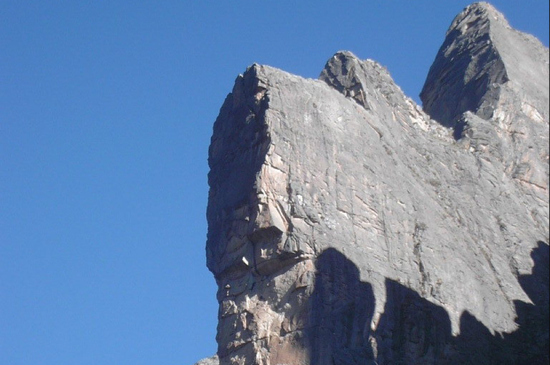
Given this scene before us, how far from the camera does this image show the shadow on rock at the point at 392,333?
3856cm

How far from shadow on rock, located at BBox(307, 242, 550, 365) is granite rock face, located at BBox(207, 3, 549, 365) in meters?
0.05

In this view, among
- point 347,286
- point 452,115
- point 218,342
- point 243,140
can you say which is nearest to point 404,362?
point 347,286

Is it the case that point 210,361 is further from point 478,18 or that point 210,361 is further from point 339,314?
point 478,18

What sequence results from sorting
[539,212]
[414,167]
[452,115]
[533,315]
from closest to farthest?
[533,315] < [414,167] < [539,212] < [452,115]

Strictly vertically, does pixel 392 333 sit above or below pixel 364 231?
below

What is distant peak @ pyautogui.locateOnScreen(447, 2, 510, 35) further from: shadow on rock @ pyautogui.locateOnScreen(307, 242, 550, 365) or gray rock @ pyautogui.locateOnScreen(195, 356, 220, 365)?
gray rock @ pyautogui.locateOnScreen(195, 356, 220, 365)

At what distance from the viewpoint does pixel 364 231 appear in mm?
42625

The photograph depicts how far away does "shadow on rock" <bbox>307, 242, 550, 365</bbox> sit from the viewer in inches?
1518

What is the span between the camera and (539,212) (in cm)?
→ 5375

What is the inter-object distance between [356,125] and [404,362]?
32.5 feet

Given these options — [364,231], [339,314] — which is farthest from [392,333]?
Answer: [364,231]

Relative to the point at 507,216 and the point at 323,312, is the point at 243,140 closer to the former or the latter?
the point at 323,312

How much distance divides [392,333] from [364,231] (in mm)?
4051

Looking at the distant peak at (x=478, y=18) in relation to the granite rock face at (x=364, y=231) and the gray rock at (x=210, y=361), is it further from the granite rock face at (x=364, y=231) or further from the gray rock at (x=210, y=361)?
the gray rock at (x=210, y=361)
